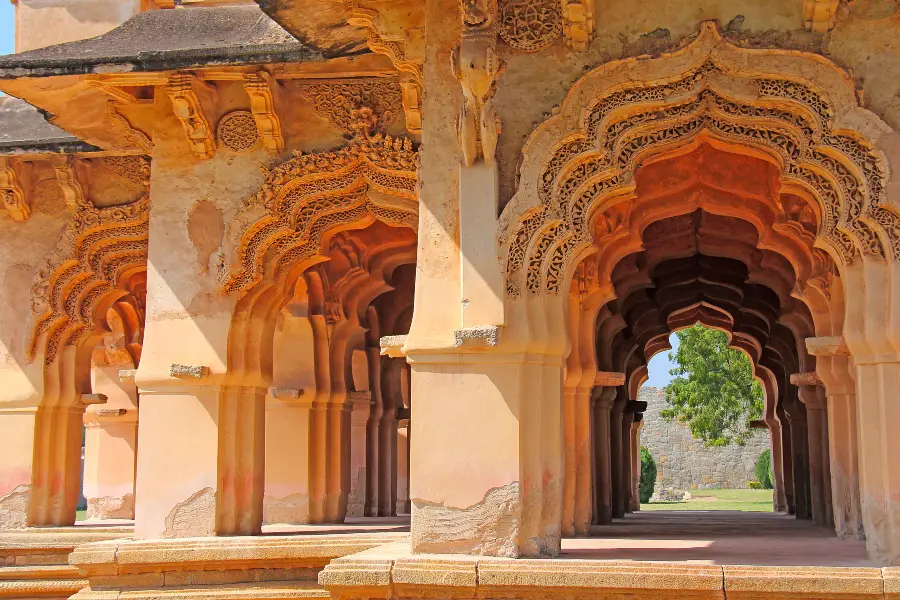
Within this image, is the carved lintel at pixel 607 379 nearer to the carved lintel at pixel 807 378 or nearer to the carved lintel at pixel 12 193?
the carved lintel at pixel 807 378

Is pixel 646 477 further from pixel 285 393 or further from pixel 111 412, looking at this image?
pixel 285 393

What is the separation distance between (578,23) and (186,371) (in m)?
4.39

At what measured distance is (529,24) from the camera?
7508mm

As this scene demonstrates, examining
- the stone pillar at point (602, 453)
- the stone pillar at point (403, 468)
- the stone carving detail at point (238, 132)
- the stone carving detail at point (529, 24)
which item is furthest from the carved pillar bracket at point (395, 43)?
the stone pillar at point (403, 468)

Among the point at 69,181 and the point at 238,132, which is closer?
the point at 238,132

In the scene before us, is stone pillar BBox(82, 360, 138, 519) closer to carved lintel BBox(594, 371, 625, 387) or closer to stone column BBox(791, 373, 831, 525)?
carved lintel BBox(594, 371, 625, 387)

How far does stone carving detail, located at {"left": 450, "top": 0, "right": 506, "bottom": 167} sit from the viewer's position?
698 cm

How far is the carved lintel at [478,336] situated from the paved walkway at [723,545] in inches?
62.1

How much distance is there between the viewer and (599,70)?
7.38 metres

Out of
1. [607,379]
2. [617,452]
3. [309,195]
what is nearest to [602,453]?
[607,379]

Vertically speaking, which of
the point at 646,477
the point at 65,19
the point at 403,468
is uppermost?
the point at 65,19

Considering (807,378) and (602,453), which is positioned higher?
(807,378)

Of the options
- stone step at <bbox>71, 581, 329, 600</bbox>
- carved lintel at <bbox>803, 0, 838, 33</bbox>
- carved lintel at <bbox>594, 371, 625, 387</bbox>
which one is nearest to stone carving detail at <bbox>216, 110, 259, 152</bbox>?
stone step at <bbox>71, 581, 329, 600</bbox>

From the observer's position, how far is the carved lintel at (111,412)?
16297 mm
